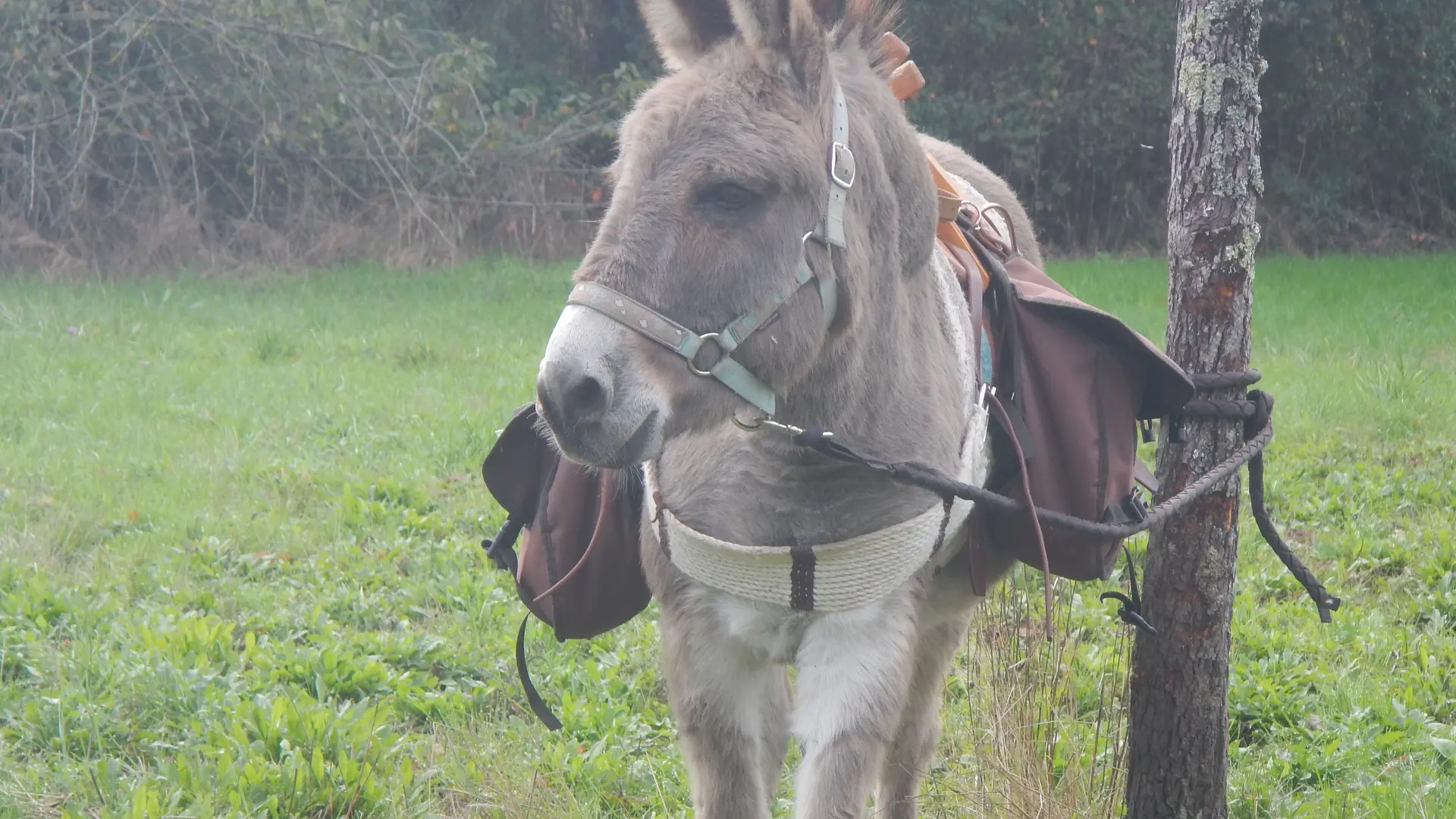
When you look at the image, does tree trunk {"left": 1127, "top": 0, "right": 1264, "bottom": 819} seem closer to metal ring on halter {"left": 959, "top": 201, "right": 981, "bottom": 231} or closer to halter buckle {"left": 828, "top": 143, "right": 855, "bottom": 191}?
metal ring on halter {"left": 959, "top": 201, "right": 981, "bottom": 231}

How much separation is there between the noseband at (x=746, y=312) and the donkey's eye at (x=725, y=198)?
Result: 122 mm

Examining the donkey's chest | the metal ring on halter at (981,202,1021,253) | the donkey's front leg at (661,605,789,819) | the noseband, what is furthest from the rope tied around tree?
the metal ring on halter at (981,202,1021,253)

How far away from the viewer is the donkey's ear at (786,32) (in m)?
2.10

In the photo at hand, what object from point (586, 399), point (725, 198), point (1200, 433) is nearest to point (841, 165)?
point (725, 198)

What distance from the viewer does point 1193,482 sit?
2867mm

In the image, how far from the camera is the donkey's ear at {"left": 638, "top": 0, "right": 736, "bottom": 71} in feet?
7.32

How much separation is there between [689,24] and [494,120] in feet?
39.6

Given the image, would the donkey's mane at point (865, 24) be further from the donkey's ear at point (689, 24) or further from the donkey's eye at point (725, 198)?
the donkey's eye at point (725, 198)

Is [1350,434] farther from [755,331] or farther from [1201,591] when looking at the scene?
[755,331]

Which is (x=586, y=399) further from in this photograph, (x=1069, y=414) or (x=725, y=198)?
(x=1069, y=414)

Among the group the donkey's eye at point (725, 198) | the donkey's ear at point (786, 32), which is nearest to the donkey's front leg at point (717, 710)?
the donkey's eye at point (725, 198)

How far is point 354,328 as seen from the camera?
381 inches

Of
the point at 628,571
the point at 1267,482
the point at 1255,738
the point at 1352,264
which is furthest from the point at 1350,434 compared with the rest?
the point at 1352,264

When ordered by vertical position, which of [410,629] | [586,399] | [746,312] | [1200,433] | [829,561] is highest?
[746,312]
